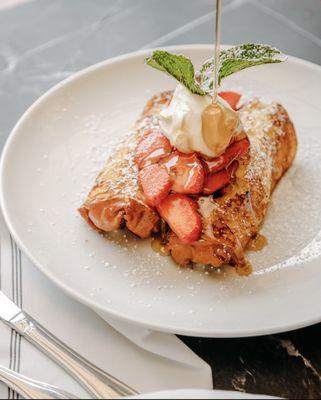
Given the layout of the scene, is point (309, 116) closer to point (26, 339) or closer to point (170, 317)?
point (170, 317)

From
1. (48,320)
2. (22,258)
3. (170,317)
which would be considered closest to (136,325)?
(170,317)

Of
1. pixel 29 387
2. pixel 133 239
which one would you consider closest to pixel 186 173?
pixel 133 239

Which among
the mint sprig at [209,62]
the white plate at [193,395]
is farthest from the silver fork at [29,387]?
the mint sprig at [209,62]

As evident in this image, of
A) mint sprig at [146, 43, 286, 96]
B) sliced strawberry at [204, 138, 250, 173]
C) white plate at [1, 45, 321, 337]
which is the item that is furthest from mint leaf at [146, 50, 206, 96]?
white plate at [1, 45, 321, 337]

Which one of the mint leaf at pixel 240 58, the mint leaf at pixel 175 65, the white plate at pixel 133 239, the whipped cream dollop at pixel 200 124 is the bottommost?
the white plate at pixel 133 239

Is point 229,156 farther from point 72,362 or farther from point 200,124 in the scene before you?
point 72,362

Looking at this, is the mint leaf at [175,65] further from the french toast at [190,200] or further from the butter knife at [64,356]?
the butter knife at [64,356]
